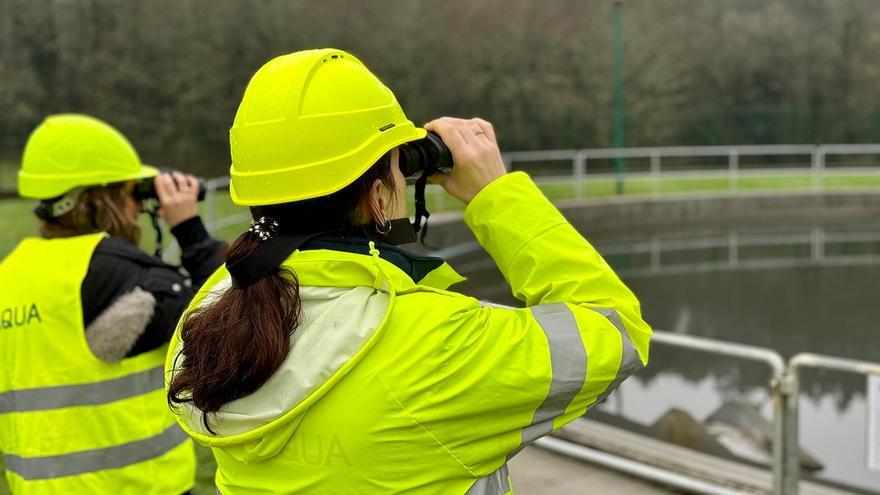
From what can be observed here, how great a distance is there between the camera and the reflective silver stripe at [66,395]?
198 cm

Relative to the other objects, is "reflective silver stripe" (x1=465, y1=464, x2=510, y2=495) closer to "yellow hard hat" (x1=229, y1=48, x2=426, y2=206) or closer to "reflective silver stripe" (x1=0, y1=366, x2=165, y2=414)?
"yellow hard hat" (x1=229, y1=48, x2=426, y2=206)

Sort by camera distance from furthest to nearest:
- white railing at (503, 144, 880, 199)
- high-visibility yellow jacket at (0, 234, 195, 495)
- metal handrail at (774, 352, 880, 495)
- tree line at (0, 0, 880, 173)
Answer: tree line at (0, 0, 880, 173) → white railing at (503, 144, 880, 199) → metal handrail at (774, 352, 880, 495) → high-visibility yellow jacket at (0, 234, 195, 495)

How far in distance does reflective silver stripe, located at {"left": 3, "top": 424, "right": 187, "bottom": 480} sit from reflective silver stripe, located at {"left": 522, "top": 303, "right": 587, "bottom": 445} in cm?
125

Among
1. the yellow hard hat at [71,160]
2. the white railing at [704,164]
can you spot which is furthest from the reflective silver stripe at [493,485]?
the white railing at [704,164]

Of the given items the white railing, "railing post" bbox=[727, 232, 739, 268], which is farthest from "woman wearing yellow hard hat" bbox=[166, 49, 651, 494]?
the white railing

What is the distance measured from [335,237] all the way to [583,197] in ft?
61.5

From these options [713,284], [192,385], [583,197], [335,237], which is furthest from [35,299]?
[583,197]

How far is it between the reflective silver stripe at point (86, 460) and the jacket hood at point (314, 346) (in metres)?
0.98

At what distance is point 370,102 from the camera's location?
1.20m

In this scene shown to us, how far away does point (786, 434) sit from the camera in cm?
356

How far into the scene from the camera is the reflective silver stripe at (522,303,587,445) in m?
1.15

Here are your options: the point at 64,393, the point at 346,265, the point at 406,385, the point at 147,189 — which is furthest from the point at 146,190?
the point at 406,385

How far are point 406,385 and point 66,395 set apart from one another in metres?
1.19

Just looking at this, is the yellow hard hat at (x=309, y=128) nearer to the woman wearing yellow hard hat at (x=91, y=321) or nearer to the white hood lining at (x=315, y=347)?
the white hood lining at (x=315, y=347)
